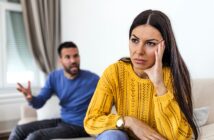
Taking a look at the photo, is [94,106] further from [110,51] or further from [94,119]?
[110,51]

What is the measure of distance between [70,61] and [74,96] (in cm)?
30

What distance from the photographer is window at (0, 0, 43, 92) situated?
345cm

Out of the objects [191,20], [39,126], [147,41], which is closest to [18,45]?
[39,126]

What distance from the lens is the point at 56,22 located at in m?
3.67

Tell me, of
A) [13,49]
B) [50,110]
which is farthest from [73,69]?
[13,49]

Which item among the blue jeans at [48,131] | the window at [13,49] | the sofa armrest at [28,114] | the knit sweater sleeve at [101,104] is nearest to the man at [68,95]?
the blue jeans at [48,131]

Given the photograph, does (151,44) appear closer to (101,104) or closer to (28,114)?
(101,104)

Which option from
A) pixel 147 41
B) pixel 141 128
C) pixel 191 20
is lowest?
pixel 141 128

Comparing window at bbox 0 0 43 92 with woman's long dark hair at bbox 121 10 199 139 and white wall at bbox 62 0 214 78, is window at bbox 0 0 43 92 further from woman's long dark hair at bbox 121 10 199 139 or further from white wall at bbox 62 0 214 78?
woman's long dark hair at bbox 121 10 199 139

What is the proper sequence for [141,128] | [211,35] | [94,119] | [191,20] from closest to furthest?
[141,128] < [94,119] < [211,35] < [191,20]

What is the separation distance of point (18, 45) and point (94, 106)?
2562mm

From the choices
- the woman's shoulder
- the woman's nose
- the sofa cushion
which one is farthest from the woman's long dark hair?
the sofa cushion

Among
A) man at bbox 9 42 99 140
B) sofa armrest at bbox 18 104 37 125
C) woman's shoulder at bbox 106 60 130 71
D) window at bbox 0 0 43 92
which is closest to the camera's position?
woman's shoulder at bbox 106 60 130 71

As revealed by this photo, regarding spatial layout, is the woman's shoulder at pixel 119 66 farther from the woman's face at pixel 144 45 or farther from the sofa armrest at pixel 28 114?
the sofa armrest at pixel 28 114
